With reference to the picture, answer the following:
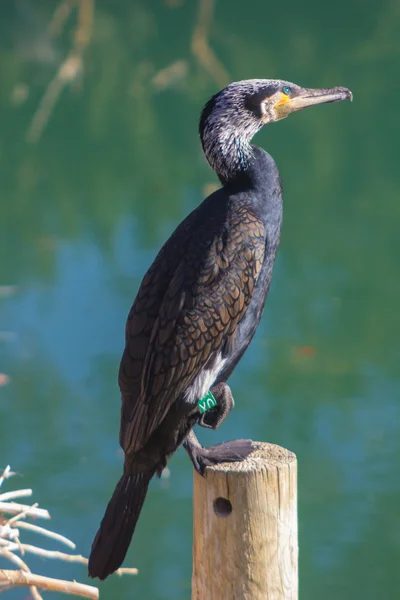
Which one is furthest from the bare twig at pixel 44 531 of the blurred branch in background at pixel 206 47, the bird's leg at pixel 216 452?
the blurred branch in background at pixel 206 47

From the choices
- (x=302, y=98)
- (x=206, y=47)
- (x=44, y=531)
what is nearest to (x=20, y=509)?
(x=44, y=531)

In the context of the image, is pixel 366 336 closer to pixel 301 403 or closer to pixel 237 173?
pixel 301 403

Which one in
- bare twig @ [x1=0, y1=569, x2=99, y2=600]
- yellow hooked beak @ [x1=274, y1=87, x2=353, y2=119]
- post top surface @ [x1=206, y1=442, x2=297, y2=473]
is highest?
yellow hooked beak @ [x1=274, y1=87, x2=353, y2=119]

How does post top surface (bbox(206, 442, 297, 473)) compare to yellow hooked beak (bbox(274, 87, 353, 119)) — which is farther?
yellow hooked beak (bbox(274, 87, 353, 119))

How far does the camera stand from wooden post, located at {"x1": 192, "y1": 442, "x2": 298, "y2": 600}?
2.01 meters

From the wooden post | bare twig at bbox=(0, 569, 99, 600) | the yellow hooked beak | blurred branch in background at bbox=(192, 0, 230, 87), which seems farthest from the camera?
blurred branch in background at bbox=(192, 0, 230, 87)

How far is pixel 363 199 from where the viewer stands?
20.5 ft

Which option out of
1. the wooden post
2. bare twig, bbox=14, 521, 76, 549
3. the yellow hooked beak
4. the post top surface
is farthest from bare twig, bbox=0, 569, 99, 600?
the yellow hooked beak

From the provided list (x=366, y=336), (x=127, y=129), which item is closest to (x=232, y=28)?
(x=127, y=129)

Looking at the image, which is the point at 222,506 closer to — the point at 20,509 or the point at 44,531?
the point at 44,531

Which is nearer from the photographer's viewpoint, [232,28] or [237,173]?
[237,173]

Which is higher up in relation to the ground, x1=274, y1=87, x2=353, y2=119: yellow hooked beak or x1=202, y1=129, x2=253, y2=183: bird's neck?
x1=274, y1=87, x2=353, y2=119: yellow hooked beak

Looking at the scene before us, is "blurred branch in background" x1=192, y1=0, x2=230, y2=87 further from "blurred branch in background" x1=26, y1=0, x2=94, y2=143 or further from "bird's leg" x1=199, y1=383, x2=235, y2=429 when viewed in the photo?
"bird's leg" x1=199, y1=383, x2=235, y2=429

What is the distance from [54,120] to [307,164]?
180cm
